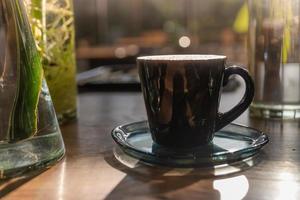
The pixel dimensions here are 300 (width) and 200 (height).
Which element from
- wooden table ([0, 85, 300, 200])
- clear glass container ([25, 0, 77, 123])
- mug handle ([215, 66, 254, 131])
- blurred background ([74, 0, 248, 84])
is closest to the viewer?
wooden table ([0, 85, 300, 200])

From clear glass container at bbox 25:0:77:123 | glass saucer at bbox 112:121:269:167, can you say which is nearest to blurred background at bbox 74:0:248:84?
clear glass container at bbox 25:0:77:123

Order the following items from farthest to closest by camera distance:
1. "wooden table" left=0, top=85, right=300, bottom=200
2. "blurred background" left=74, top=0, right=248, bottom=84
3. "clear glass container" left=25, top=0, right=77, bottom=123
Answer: "blurred background" left=74, top=0, right=248, bottom=84 → "clear glass container" left=25, top=0, right=77, bottom=123 → "wooden table" left=0, top=85, right=300, bottom=200

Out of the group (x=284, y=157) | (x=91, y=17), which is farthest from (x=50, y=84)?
(x=91, y=17)

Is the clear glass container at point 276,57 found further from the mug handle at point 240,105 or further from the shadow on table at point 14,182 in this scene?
the shadow on table at point 14,182

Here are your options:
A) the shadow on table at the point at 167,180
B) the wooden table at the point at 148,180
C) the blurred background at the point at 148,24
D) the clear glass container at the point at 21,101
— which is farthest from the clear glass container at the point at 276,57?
the blurred background at the point at 148,24

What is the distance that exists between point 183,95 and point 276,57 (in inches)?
9.6

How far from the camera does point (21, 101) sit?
0.41m

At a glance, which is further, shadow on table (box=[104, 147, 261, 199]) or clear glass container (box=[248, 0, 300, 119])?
clear glass container (box=[248, 0, 300, 119])

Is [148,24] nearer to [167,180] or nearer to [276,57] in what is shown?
[276,57]

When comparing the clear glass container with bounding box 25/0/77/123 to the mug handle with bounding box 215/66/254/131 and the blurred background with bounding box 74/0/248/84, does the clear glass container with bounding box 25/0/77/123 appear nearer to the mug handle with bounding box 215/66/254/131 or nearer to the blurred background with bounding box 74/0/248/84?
the mug handle with bounding box 215/66/254/131

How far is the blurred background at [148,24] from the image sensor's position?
330cm

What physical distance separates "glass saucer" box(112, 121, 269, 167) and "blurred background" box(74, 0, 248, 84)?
261 centimetres

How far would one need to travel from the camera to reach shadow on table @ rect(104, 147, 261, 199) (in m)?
0.32

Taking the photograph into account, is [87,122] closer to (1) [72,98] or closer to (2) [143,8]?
(1) [72,98]
